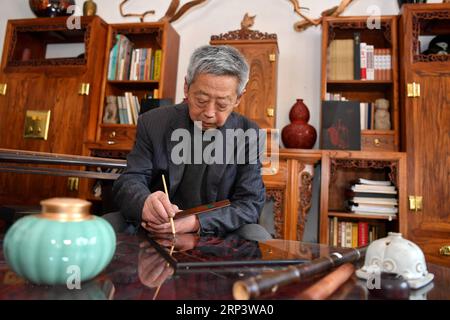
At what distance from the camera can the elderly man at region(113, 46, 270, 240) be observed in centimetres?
124

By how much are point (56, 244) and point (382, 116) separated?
2382 mm

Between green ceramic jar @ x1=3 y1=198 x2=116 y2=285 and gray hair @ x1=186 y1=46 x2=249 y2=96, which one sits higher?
gray hair @ x1=186 y1=46 x2=249 y2=96

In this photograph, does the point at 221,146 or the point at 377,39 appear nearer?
the point at 221,146

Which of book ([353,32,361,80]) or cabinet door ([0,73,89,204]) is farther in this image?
cabinet door ([0,73,89,204])

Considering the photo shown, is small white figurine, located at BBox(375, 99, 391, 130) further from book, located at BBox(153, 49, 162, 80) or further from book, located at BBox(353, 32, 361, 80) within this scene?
book, located at BBox(153, 49, 162, 80)

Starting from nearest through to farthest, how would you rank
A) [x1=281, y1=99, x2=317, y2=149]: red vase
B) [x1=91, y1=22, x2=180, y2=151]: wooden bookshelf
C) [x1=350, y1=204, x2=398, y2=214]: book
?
[x1=350, y1=204, x2=398, y2=214]: book
[x1=281, y1=99, x2=317, y2=149]: red vase
[x1=91, y1=22, x2=180, y2=151]: wooden bookshelf

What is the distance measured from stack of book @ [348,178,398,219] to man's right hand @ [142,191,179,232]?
1.59m

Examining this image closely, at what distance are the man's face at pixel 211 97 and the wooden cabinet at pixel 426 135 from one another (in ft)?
4.61

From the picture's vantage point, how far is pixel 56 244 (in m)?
0.51

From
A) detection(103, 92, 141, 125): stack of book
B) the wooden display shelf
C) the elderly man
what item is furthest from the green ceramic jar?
detection(103, 92, 141, 125): stack of book
